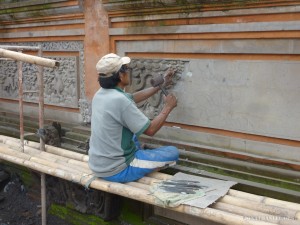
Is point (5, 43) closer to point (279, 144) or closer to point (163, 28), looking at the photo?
point (163, 28)

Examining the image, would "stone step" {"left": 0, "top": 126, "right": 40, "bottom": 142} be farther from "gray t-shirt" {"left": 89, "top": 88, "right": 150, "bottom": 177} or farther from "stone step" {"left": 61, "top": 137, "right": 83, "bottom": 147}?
"gray t-shirt" {"left": 89, "top": 88, "right": 150, "bottom": 177}

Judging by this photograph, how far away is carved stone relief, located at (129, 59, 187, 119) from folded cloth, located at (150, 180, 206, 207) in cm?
125

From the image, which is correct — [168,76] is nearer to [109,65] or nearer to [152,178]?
[109,65]

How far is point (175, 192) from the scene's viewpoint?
3242mm

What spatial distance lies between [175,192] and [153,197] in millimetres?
200

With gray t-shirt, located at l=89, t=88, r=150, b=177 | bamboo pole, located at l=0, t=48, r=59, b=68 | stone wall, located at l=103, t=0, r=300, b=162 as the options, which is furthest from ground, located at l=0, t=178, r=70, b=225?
bamboo pole, located at l=0, t=48, r=59, b=68

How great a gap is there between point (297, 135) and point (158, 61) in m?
1.74

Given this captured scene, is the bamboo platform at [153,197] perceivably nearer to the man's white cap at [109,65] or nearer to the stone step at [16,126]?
the man's white cap at [109,65]

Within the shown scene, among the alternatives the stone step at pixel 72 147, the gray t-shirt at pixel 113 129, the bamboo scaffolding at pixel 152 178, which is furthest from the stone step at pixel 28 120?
the gray t-shirt at pixel 113 129

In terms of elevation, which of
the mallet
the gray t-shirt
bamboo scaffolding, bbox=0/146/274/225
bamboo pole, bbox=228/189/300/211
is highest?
the mallet

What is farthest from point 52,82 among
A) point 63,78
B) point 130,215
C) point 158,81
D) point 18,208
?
point 130,215

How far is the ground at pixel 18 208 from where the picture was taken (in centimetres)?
514

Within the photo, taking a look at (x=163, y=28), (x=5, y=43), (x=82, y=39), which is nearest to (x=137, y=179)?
(x=163, y=28)

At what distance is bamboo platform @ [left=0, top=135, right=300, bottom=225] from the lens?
2.80 m
